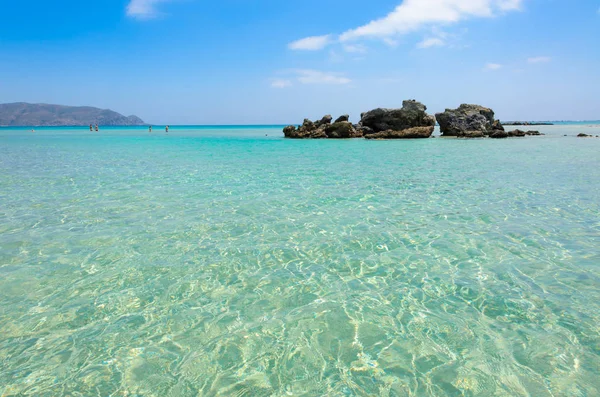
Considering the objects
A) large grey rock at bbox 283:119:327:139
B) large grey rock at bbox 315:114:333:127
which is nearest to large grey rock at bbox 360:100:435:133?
large grey rock at bbox 315:114:333:127

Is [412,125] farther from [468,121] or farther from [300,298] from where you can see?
[300,298]

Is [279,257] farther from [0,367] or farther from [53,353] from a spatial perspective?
[0,367]

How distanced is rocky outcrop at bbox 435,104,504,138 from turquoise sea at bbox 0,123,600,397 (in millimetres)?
43038

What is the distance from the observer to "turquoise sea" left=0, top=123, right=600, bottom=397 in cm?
325

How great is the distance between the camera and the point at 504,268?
5.61m

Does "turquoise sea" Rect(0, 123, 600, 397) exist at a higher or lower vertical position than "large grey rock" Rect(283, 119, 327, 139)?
lower

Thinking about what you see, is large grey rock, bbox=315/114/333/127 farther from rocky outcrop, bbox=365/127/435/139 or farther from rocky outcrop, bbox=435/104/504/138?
rocky outcrop, bbox=435/104/504/138

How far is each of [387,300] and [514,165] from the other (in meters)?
18.2

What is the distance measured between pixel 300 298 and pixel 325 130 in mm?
49060

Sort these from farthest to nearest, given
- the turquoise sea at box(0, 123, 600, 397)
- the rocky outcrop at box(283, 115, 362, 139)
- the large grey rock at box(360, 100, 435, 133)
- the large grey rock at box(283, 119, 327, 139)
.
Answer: the large grey rock at box(283, 119, 327, 139) → the rocky outcrop at box(283, 115, 362, 139) → the large grey rock at box(360, 100, 435, 133) → the turquoise sea at box(0, 123, 600, 397)

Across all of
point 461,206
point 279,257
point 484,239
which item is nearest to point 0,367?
point 279,257

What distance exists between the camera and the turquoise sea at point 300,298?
3.25 m

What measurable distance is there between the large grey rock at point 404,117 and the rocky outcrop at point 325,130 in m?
3.69

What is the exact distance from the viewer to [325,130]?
52.2 meters
